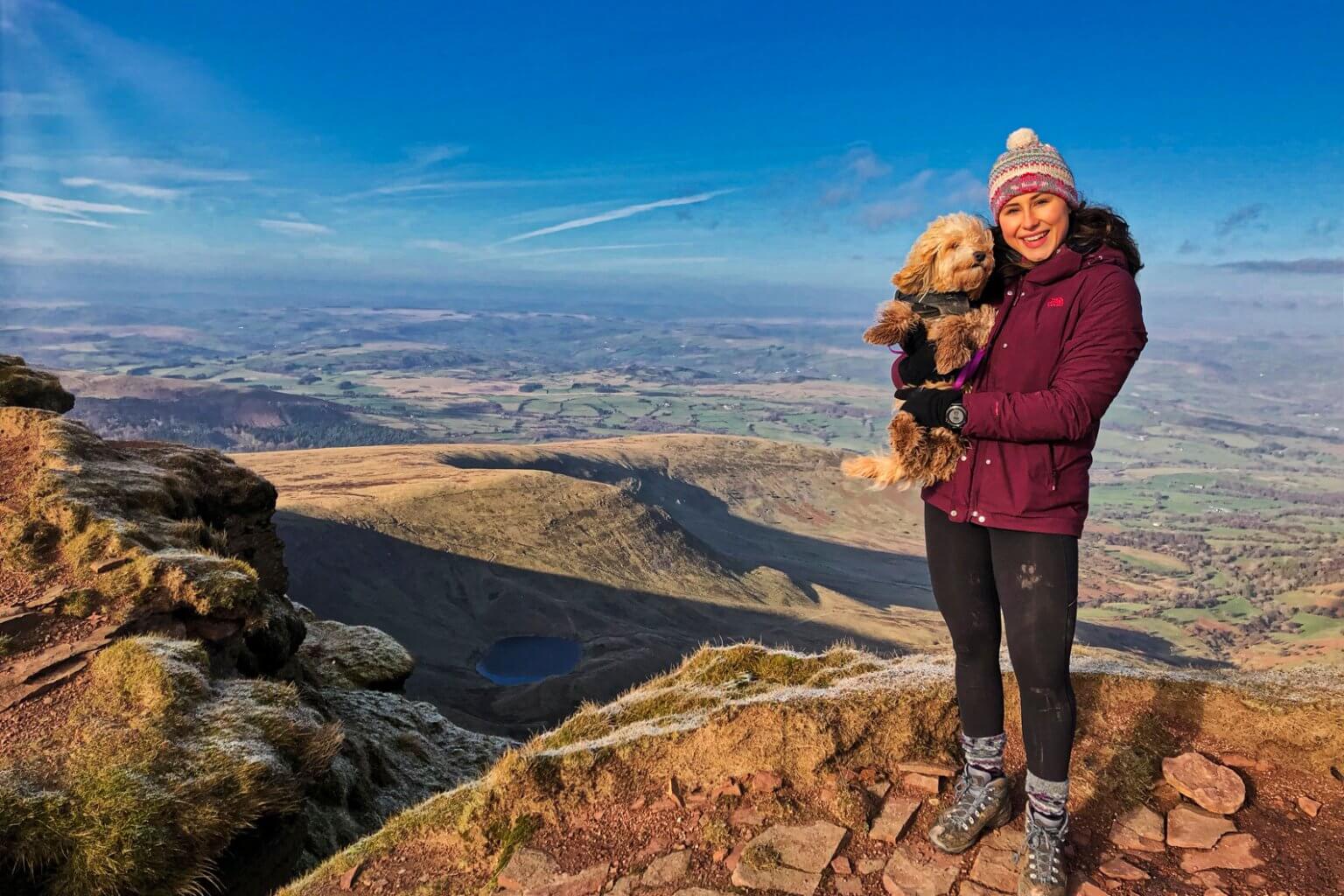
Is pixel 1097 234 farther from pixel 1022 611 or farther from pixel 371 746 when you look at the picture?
pixel 371 746

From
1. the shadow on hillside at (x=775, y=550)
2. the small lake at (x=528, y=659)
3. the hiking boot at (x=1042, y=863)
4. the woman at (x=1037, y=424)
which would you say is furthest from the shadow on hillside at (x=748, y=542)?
the woman at (x=1037, y=424)

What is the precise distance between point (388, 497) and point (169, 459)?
78.5m

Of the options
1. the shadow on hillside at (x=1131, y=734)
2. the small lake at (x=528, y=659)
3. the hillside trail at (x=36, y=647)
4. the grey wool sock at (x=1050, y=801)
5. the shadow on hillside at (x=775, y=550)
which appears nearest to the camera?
the grey wool sock at (x=1050, y=801)

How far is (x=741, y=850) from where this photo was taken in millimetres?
4805

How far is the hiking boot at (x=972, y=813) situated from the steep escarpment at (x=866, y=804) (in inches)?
3.8

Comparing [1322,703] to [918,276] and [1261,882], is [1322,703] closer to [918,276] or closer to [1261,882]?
[1261,882]

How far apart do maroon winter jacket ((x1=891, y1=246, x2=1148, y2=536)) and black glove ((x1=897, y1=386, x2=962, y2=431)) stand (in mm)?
90

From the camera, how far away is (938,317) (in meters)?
4.18

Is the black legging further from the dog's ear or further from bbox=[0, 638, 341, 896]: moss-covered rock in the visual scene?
bbox=[0, 638, 341, 896]: moss-covered rock

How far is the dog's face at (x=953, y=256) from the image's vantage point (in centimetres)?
400

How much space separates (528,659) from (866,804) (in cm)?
7100

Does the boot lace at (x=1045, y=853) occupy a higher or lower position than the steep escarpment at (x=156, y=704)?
higher

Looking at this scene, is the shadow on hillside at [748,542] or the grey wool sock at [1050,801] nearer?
the grey wool sock at [1050,801]

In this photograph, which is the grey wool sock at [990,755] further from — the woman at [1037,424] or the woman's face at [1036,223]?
the woman's face at [1036,223]
